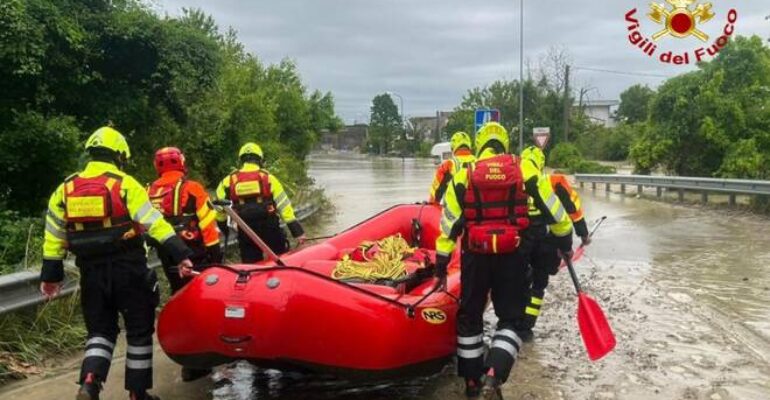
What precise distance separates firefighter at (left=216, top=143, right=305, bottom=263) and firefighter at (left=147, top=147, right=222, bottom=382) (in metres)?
1.02

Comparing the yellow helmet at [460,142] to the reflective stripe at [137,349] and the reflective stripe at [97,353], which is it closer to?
the reflective stripe at [137,349]

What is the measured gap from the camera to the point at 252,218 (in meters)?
7.04

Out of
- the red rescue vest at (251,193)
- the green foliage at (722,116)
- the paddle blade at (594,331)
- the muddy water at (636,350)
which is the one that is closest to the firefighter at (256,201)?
the red rescue vest at (251,193)

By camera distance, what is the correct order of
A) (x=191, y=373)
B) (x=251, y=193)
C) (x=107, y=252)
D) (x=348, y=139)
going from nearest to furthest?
(x=107, y=252) → (x=191, y=373) → (x=251, y=193) → (x=348, y=139)

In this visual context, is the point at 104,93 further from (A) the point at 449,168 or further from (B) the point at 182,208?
(B) the point at 182,208

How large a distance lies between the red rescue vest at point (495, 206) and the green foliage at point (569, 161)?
3013cm

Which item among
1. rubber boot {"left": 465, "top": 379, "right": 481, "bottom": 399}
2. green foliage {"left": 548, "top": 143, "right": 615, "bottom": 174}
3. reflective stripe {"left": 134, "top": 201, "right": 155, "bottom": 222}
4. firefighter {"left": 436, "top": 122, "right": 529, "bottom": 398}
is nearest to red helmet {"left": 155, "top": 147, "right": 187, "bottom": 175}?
reflective stripe {"left": 134, "top": 201, "right": 155, "bottom": 222}

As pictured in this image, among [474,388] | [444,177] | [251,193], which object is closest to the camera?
[474,388]

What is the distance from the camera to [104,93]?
1148 cm

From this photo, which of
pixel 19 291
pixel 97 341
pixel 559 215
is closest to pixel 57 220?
pixel 97 341

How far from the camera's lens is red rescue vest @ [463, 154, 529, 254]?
15.7 ft

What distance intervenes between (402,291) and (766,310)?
13.9 ft

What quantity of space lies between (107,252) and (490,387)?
2.59 metres

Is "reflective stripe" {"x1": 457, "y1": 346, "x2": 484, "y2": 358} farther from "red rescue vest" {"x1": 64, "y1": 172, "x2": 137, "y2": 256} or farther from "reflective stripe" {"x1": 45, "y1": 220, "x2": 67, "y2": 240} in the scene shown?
"reflective stripe" {"x1": 45, "y1": 220, "x2": 67, "y2": 240}
